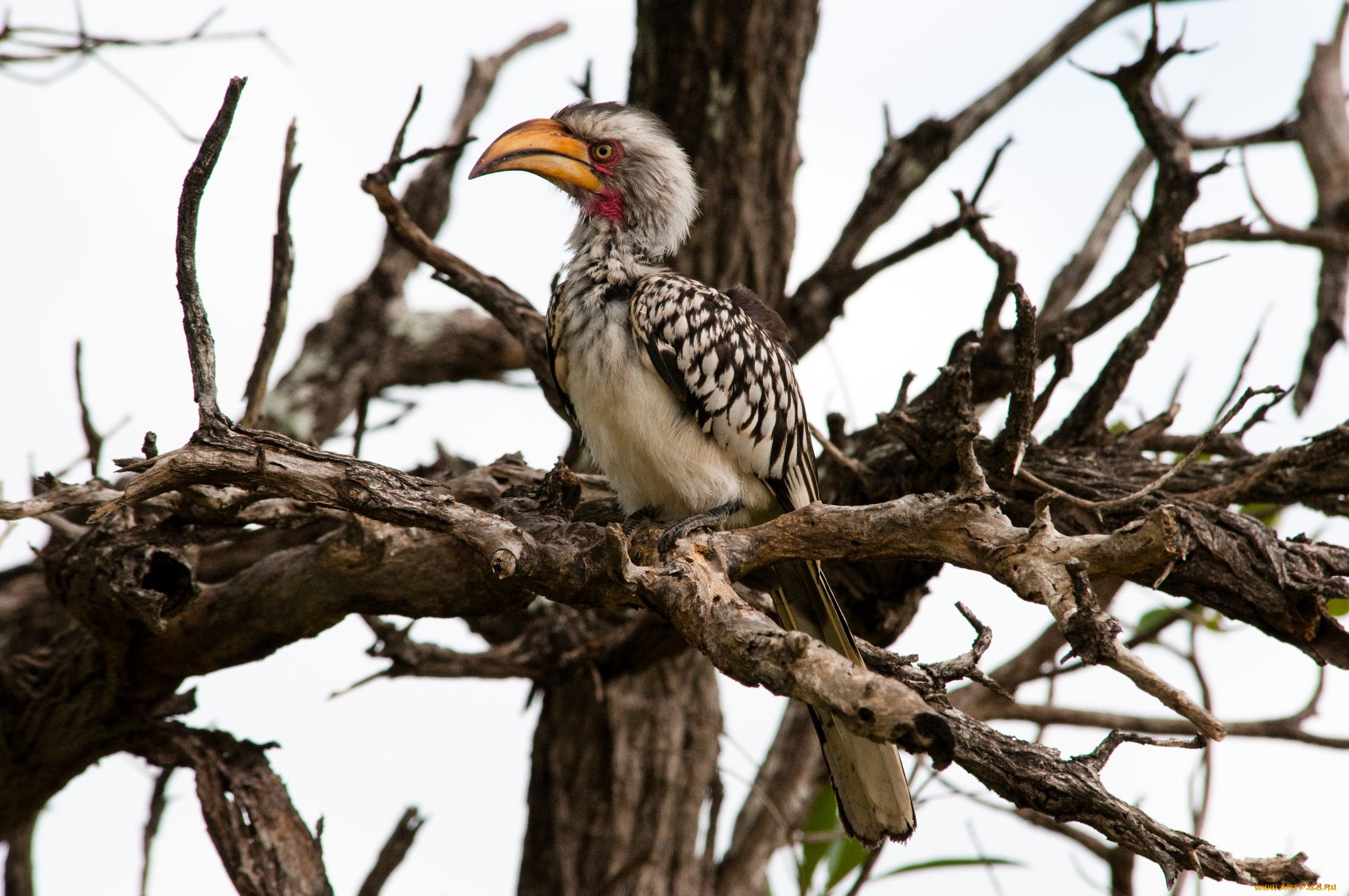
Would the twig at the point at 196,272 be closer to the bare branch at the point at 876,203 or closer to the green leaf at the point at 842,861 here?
the bare branch at the point at 876,203

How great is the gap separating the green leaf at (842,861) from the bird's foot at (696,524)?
1.66 meters

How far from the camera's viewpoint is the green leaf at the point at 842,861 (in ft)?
14.7

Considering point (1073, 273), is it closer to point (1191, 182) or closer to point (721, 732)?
point (1191, 182)

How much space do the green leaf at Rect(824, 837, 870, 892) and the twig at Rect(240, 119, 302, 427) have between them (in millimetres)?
2772

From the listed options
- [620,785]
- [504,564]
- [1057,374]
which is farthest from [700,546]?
[620,785]

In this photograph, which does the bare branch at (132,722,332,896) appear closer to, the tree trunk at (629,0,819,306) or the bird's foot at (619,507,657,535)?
the bird's foot at (619,507,657,535)

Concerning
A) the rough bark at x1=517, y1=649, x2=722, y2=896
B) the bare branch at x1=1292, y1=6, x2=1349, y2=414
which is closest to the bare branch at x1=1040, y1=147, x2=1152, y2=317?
the bare branch at x1=1292, y1=6, x2=1349, y2=414

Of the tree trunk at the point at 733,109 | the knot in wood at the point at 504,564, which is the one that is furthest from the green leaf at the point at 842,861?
the knot in wood at the point at 504,564

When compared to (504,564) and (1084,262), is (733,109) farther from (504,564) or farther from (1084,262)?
(504,564)

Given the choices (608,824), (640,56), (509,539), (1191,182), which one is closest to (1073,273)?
(1191,182)

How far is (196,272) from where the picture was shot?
2371 mm

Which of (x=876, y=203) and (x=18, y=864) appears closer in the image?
(x=18, y=864)

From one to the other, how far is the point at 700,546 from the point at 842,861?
2.49 m

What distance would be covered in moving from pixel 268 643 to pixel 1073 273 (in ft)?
12.6
